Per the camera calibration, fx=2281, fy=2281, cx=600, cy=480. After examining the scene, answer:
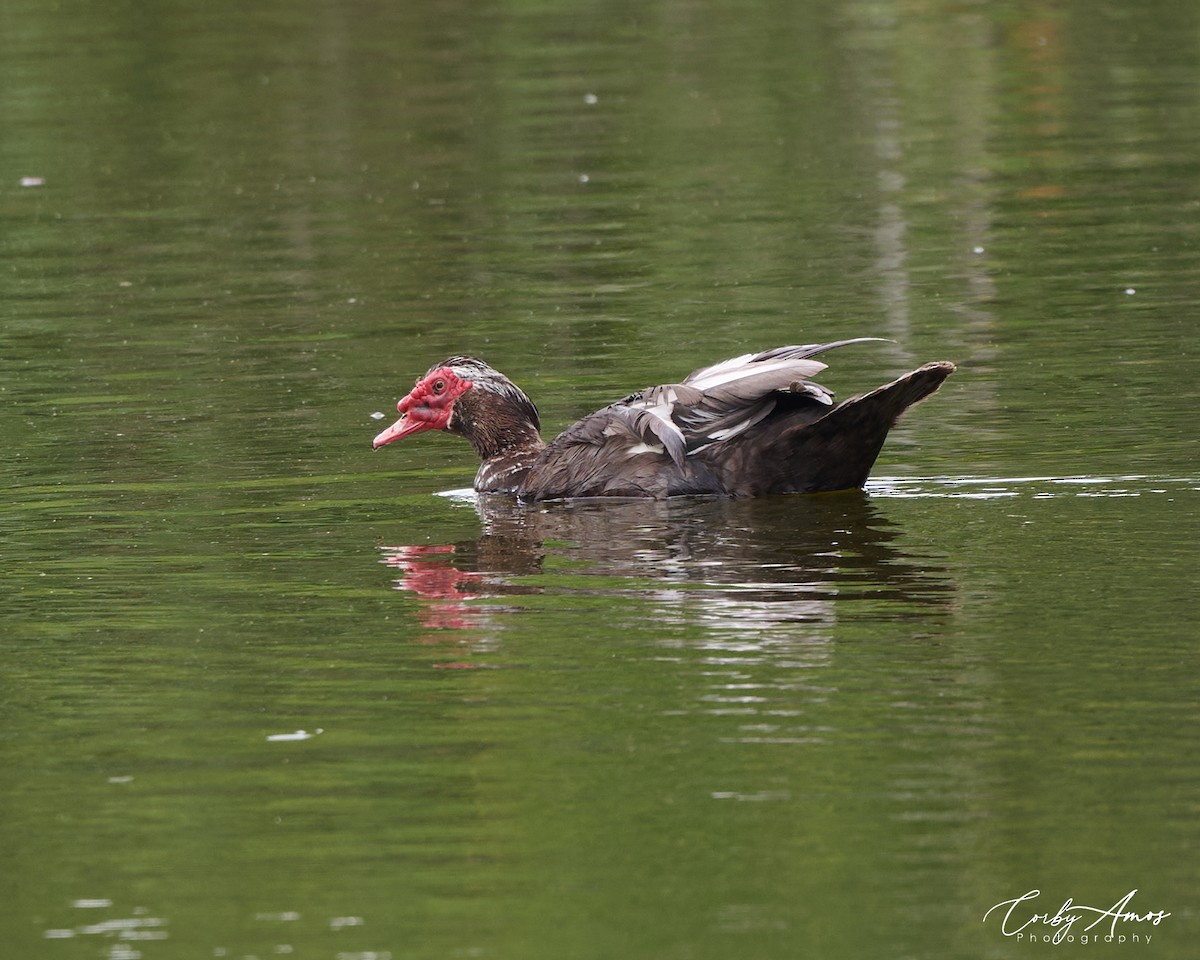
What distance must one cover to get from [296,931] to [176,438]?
6932 millimetres

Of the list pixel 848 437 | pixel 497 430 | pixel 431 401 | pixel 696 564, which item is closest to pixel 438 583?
pixel 696 564

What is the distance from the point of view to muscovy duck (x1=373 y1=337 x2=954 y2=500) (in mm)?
9906

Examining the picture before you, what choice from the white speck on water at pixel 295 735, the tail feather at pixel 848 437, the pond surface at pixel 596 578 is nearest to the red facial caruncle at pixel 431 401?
the pond surface at pixel 596 578

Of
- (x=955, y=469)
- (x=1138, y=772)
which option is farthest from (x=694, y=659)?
(x=955, y=469)

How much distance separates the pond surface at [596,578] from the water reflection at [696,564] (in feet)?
0.11

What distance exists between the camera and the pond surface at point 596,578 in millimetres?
5766

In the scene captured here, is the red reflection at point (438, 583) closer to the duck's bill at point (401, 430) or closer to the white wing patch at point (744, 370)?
the white wing patch at point (744, 370)

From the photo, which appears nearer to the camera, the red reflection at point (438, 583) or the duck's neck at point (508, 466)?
the red reflection at point (438, 583)

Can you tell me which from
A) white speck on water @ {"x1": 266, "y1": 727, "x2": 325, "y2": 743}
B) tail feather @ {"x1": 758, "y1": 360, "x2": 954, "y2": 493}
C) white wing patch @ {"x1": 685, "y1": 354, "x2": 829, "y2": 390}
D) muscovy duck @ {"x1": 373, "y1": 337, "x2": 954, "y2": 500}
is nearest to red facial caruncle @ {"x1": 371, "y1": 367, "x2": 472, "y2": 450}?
muscovy duck @ {"x1": 373, "y1": 337, "x2": 954, "y2": 500}

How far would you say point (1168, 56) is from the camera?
2766 cm

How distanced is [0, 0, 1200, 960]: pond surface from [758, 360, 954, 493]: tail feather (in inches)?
5.7
